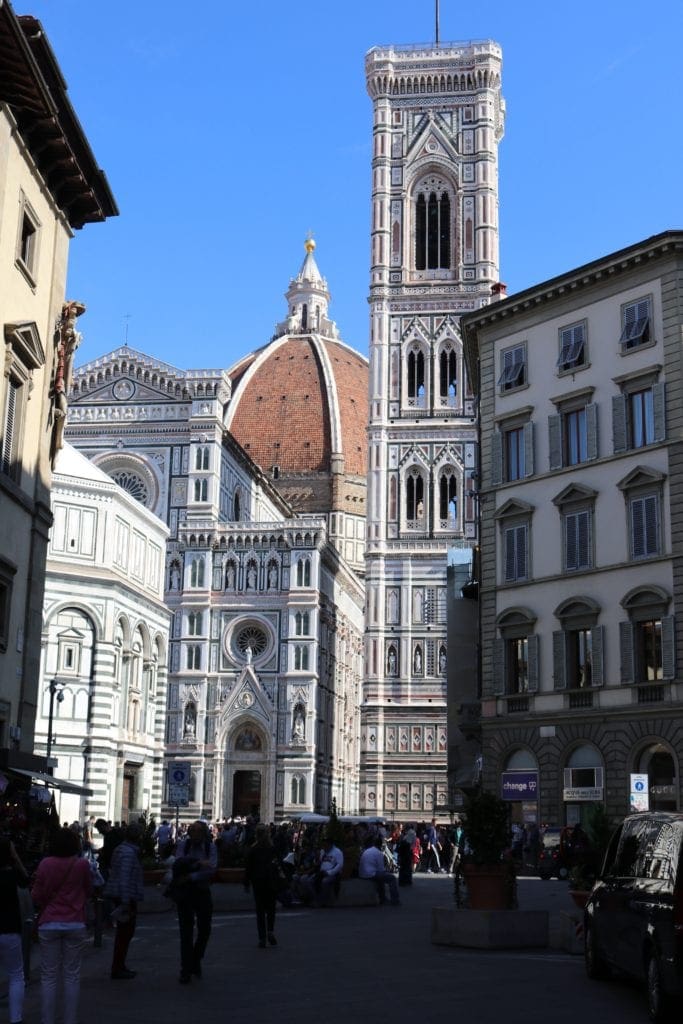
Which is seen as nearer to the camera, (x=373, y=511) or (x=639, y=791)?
(x=639, y=791)

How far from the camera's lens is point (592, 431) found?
1371 inches

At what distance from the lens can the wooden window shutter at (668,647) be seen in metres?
31.7

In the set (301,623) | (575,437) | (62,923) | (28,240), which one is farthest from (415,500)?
(62,923)

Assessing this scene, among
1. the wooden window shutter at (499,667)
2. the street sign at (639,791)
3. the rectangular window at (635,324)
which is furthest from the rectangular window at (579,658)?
the street sign at (639,791)

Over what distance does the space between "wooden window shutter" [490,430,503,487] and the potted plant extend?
20857mm

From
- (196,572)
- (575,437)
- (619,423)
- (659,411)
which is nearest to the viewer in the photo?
(659,411)

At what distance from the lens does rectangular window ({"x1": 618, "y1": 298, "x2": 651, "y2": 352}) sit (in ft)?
112

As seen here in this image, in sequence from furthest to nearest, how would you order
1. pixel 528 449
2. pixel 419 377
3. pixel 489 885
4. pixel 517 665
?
pixel 419 377
pixel 528 449
pixel 517 665
pixel 489 885

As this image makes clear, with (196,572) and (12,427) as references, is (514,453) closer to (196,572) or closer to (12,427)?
(12,427)

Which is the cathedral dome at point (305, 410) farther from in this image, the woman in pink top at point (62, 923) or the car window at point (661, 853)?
the woman in pink top at point (62, 923)

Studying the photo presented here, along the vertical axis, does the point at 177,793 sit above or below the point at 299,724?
below

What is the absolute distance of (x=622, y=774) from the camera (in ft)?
107

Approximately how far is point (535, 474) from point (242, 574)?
45809 millimetres

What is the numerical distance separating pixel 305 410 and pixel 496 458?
102m
